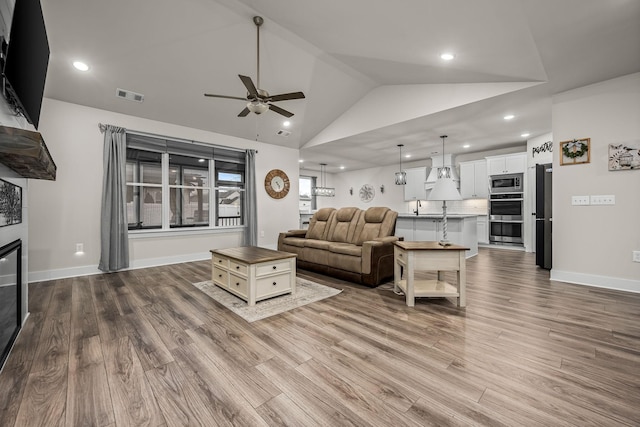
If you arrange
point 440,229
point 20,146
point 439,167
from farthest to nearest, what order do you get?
1. point 439,167
2. point 440,229
3. point 20,146

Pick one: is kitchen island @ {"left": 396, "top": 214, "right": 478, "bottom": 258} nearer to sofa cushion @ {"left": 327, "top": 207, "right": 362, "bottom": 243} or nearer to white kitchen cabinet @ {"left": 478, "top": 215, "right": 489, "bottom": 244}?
white kitchen cabinet @ {"left": 478, "top": 215, "right": 489, "bottom": 244}

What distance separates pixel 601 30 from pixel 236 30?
3.80 m

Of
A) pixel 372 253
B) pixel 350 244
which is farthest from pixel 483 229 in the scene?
pixel 372 253

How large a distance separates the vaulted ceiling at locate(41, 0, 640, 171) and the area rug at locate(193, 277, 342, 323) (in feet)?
10.0

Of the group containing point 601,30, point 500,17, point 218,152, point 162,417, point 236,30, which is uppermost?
point 236,30

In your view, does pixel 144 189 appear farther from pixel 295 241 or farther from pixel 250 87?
pixel 250 87

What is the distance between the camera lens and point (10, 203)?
1.89 metres

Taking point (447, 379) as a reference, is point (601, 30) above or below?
above

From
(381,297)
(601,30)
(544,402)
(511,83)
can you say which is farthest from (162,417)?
(511,83)

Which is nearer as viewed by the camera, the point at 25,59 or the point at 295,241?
the point at 25,59

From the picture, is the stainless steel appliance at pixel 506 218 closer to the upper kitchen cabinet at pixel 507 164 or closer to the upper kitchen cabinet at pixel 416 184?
the upper kitchen cabinet at pixel 507 164

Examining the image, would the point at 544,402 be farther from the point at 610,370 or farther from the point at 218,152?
the point at 218,152

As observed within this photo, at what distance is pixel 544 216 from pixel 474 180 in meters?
2.79

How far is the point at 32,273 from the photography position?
3.72 metres
